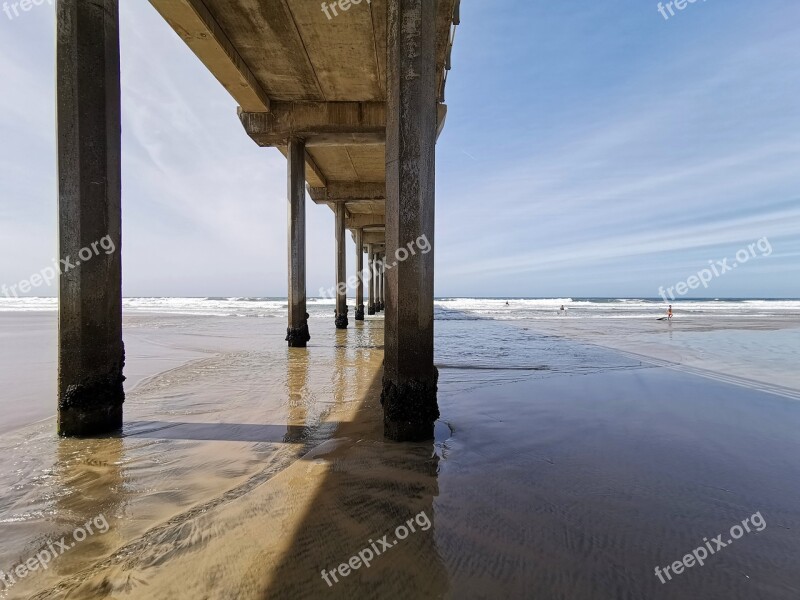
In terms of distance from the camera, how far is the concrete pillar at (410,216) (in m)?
3.88

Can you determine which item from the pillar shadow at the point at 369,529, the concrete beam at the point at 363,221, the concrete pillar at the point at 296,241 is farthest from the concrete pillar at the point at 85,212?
the concrete beam at the point at 363,221

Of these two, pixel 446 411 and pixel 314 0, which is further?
pixel 314 0

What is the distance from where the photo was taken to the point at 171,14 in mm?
7480

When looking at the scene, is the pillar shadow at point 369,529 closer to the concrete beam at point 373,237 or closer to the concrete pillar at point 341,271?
the concrete pillar at point 341,271

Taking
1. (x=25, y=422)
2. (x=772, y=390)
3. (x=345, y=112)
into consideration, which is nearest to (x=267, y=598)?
(x=25, y=422)

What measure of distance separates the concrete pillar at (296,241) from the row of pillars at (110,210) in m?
7.37

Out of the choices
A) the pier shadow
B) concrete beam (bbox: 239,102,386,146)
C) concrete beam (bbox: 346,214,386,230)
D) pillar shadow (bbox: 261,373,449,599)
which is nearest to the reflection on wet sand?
the pier shadow

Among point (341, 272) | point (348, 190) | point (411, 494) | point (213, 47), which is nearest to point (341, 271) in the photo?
point (341, 272)

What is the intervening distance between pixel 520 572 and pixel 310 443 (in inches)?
93.4

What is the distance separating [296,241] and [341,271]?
25.4 ft

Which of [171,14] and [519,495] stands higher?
[171,14]

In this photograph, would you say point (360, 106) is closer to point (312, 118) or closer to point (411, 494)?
point (312, 118)

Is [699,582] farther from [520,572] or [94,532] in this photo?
[94,532]

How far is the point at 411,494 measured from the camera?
2855 millimetres
